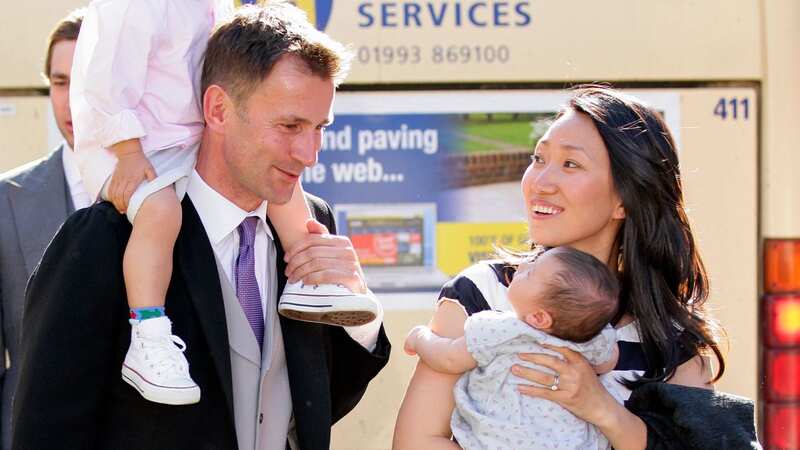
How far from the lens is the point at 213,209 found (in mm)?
2758

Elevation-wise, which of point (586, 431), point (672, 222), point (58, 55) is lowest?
point (586, 431)

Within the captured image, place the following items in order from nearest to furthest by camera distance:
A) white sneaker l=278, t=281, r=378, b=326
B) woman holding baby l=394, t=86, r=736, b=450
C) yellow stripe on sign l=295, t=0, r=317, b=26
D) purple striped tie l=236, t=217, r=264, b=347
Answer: woman holding baby l=394, t=86, r=736, b=450
white sneaker l=278, t=281, r=378, b=326
purple striped tie l=236, t=217, r=264, b=347
yellow stripe on sign l=295, t=0, r=317, b=26

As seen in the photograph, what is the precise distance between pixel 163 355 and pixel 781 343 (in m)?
2.27

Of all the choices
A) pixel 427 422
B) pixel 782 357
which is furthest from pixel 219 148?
pixel 782 357

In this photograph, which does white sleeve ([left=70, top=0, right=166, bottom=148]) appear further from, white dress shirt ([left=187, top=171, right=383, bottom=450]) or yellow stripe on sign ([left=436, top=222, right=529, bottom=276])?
yellow stripe on sign ([left=436, top=222, right=529, bottom=276])

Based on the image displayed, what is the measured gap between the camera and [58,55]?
11.8ft

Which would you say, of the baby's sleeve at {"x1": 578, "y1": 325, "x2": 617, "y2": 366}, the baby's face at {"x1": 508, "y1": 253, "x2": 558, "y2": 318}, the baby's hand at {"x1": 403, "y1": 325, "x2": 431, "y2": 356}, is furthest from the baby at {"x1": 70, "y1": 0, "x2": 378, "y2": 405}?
the baby's sleeve at {"x1": 578, "y1": 325, "x2": 617, "y2": 366}

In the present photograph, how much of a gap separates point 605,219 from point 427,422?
25.2 inches

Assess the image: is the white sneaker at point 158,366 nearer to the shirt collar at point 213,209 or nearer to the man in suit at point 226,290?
Result: the man in suit at point 226,290

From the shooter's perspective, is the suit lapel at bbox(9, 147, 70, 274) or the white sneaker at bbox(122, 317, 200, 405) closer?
the white sneaker at bbox(122, 317, 200, 405)

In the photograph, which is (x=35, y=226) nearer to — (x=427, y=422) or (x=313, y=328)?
(x=313, y=328)

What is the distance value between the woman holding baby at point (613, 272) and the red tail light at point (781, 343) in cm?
112

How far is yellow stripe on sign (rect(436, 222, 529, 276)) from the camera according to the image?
12.7 feet

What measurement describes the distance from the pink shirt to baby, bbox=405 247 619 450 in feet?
Answer: 2.71
